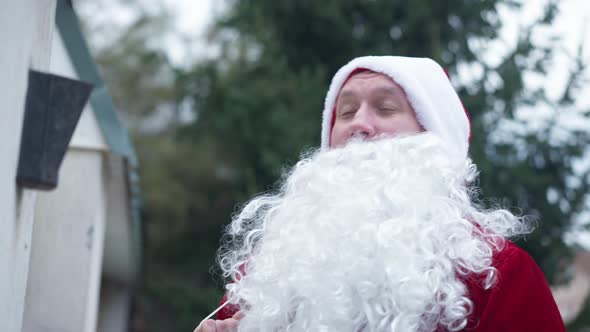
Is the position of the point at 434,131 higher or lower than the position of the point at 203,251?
higher

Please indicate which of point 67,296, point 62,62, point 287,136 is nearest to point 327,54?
point 287,136

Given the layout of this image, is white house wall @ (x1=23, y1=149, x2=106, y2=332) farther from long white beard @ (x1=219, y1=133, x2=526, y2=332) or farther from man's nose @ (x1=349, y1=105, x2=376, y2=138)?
man's nose @ (x1=349, y1=105, x2=376, y2=138)

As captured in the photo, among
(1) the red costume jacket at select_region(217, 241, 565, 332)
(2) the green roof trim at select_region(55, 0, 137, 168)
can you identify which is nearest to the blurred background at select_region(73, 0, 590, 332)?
(2) the green roof trim at select_region(55, 0, 137, 168)

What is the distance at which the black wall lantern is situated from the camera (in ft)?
6.88

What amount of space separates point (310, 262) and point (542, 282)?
671 mm

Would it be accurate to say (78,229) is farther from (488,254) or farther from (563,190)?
(563,190)

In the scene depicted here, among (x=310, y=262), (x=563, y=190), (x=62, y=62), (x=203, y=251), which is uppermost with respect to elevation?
(x=62, y=62)

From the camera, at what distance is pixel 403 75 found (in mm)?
2389

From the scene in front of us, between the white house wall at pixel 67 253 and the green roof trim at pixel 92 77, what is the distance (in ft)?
0.69

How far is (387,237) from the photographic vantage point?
6.42 ft

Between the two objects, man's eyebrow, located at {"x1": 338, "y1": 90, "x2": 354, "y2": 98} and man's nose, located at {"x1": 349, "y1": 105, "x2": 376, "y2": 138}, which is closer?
man's nose, located at {"x1": 349, "y1": 105, "x2": 376, "y2": 138}

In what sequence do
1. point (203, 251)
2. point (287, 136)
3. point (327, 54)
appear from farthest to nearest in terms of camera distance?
1. point (203, 251)
2. point (327, 54)
3. point (287, 136)

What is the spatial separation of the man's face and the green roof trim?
6.72ft

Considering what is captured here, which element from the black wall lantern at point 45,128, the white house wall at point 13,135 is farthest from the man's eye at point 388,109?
the white house wall at point 13,135
